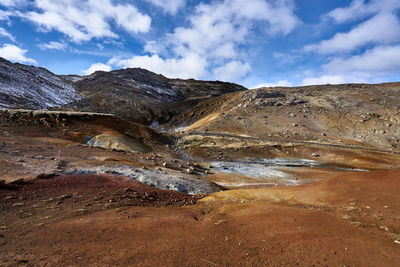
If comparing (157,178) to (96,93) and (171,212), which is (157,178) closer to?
(171,212)

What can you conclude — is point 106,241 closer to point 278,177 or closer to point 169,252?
point 169,252

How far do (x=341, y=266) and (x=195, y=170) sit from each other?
18657mm

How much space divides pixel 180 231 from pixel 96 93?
256 ft

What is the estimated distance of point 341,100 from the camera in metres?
58.2

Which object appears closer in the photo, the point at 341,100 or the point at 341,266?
the point at 341,266

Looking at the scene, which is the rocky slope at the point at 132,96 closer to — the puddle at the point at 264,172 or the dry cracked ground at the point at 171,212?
the dry cracked ground at the point at 171,212

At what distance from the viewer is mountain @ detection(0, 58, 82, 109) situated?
4551cm

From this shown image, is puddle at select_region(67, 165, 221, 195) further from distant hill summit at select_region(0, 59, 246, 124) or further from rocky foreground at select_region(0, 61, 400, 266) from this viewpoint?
distant hill summit at select_region(0, 59, 246, 124)

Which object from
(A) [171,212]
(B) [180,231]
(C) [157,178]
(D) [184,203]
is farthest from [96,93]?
(B) [180,231]

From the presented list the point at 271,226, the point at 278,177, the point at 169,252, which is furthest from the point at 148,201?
the point at 278,177

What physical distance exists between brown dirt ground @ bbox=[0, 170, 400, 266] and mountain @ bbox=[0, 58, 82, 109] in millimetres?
42699

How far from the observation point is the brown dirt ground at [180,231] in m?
5.93

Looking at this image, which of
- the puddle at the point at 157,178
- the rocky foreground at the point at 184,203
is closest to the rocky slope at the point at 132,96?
the rocky foreground at the point at 184,203

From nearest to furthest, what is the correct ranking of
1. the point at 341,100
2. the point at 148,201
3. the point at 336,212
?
the point at 336,212 < the point at 148,201 < the point at 341,100
